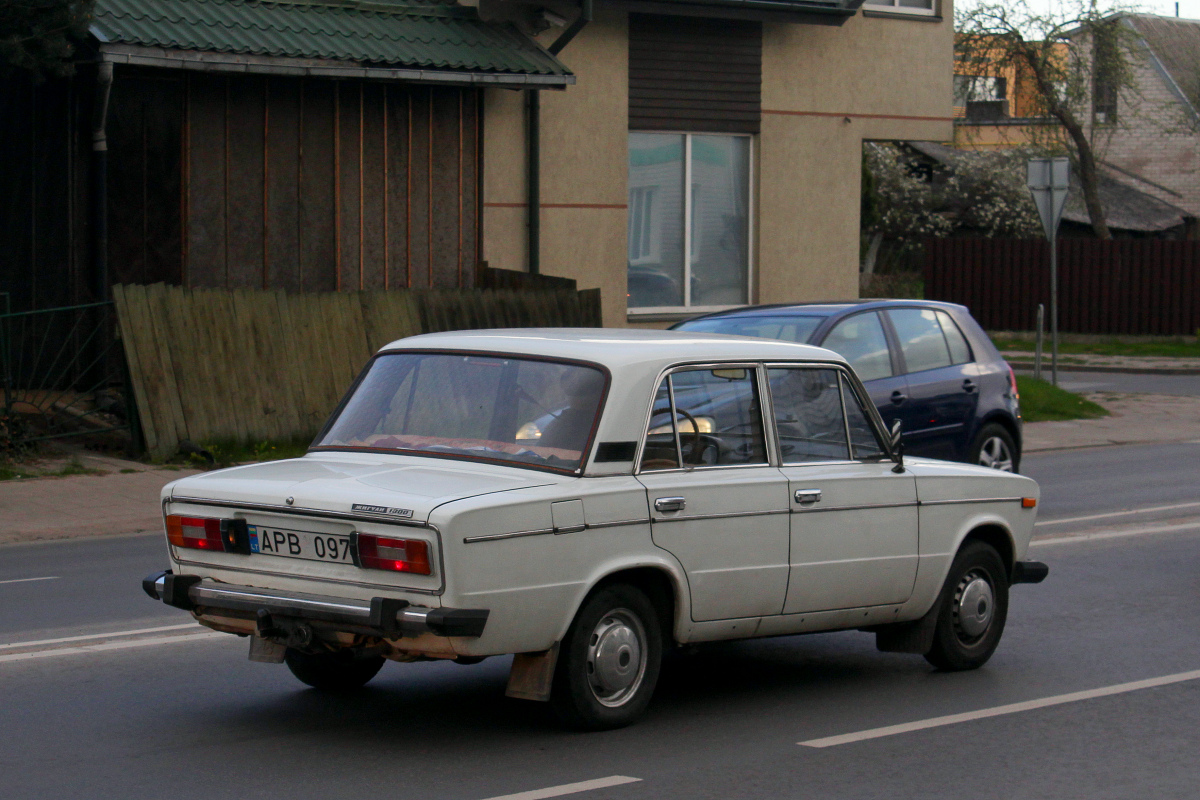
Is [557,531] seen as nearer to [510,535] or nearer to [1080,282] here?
[510,535]

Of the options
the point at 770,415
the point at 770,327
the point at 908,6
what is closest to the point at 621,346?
the point at 770,415

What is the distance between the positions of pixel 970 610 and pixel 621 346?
226cm

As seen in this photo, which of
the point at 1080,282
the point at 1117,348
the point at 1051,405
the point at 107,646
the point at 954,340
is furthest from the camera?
Result: the point at 1080,282

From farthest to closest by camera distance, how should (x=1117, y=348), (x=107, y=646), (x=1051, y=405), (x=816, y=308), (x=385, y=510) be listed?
1. (x=1117, y=348)
2. (x=1051, y=405)
3. (x=816, y=308)
4. (x=107, y=646)
5. (x=385, y=510)

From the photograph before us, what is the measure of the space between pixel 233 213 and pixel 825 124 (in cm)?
852

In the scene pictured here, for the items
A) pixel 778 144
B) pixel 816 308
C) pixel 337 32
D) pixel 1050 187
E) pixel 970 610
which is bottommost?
pixel 970 610

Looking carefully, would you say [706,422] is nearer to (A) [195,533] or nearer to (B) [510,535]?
(B) [510,535]

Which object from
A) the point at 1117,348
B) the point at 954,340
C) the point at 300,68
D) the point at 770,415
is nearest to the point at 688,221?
the point at 300,68

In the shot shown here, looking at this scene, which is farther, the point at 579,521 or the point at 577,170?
the point at 577,170

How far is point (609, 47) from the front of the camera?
64.4ft

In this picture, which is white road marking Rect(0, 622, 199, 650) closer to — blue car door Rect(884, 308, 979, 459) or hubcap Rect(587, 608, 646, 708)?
hubcap Rect(587, 608, 646, 708)

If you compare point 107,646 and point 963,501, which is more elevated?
point 963,501

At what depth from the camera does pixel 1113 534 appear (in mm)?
12008

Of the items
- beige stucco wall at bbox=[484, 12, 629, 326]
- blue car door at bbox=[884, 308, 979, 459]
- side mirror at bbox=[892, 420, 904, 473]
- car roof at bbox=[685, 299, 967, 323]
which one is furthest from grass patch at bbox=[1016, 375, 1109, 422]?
side mirror at bbox=[892, 420, 904, 473]
